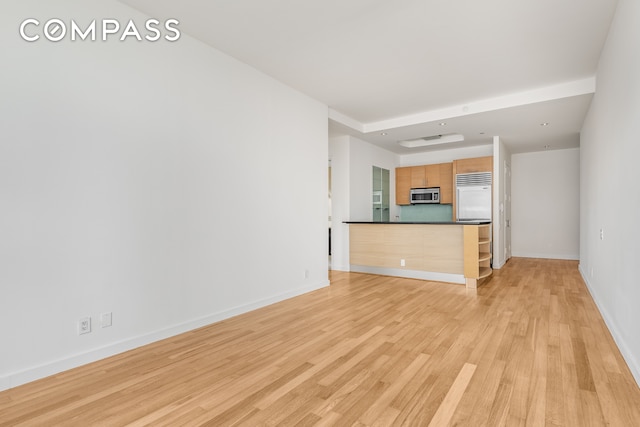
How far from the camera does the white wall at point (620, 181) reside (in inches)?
87.5

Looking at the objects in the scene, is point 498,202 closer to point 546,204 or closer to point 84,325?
point 546,204

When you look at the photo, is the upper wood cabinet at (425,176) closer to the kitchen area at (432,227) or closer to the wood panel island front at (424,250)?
the kitchen area at (432,227)

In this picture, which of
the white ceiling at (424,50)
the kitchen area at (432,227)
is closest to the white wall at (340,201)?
the kitchen area at (432,227)

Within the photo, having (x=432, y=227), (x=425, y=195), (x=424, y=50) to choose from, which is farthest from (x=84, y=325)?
(x=425, y=195)

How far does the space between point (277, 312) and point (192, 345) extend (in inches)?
43.3

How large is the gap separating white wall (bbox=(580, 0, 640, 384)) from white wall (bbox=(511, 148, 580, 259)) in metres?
4.53

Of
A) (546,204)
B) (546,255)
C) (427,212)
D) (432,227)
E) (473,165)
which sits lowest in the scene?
(546,255)

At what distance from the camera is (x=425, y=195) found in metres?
7.78

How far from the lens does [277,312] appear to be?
371cm

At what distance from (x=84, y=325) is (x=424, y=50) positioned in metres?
3.90

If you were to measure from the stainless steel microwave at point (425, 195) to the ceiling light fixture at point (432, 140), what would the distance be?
106 cm

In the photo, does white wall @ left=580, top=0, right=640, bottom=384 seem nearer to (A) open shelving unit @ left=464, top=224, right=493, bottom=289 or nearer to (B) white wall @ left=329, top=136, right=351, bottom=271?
(A) open shelving unit @ left=464, top=224, right=493, bottom=289

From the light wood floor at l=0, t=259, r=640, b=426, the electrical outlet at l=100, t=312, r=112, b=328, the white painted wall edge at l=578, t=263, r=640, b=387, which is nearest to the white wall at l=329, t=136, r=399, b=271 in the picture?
the light wood floor at l=0, t=259, r=640, b=426

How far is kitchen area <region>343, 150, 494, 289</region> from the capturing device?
5.12m
